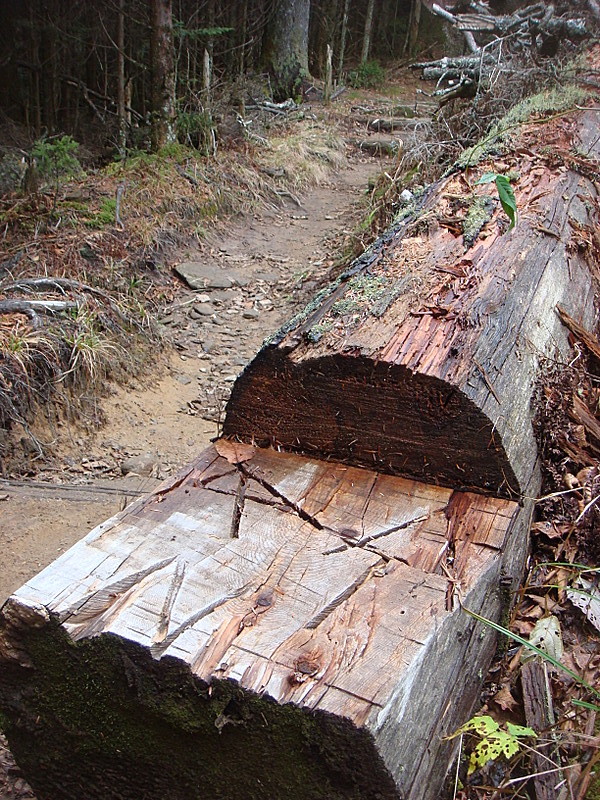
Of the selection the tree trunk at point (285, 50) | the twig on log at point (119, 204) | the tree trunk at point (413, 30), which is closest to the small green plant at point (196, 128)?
the twig on log at point (119, 204)

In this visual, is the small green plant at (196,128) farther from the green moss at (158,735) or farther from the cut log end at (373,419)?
the green moss at (158,735)

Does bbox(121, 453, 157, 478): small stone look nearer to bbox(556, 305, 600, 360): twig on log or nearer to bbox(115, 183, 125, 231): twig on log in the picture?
bbox(556, 305, 600, 360): twig on log

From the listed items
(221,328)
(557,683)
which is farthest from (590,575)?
(221,328)

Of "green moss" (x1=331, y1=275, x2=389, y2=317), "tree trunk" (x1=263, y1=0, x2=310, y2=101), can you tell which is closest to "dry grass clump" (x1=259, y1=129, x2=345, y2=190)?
"tree trunk" (x1=263, y1=0, x2=310, y2=101)

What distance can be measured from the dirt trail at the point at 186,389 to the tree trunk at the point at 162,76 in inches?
57.1

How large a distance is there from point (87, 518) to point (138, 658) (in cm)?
222

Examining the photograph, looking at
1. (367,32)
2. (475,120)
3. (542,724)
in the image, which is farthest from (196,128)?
(367,32)

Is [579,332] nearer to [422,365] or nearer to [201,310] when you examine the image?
[422,365]

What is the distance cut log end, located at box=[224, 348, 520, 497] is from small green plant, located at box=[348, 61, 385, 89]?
46.6 ft

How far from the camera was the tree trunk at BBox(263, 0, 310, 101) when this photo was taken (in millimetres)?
12641

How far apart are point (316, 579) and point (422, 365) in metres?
0.73

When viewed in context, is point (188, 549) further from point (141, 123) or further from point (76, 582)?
point (141, 123)

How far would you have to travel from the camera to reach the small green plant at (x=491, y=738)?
1707 mm

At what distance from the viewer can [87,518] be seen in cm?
369
